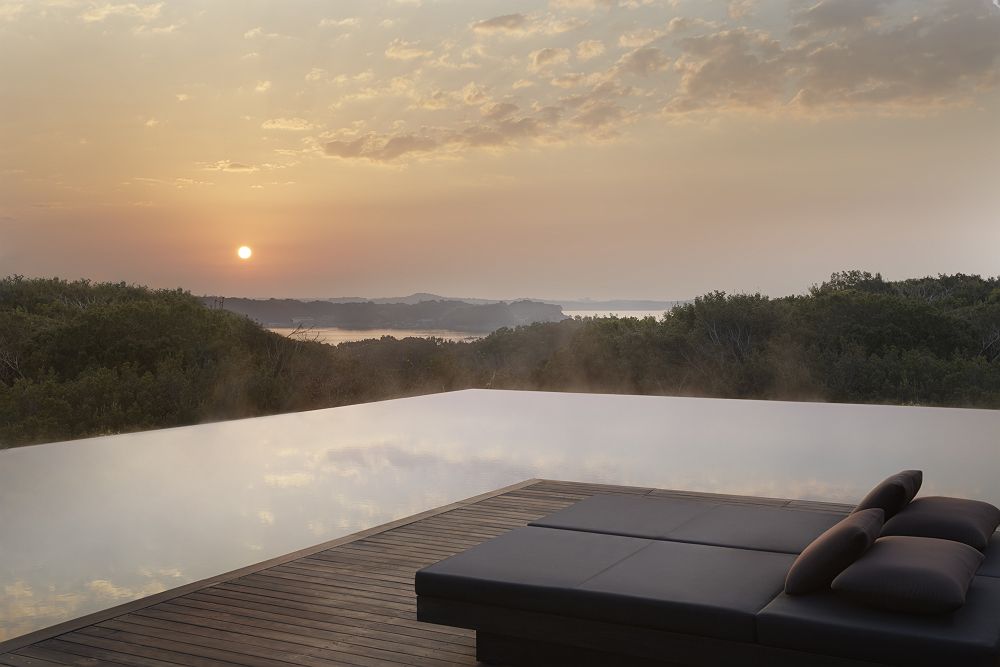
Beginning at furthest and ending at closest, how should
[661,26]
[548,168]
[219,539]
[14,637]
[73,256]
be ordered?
[548,168], [661,26], [73,256], [219,539], [14,637]

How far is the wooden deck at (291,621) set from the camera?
2785 mm

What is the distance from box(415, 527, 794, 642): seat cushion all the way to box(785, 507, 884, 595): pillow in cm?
8

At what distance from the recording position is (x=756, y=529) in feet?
9.83

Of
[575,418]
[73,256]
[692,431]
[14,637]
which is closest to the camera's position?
[14,637]

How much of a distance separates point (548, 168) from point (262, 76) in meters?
3.07

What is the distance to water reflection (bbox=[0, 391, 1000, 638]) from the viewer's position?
405 centimetres

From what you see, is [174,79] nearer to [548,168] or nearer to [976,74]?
[548,168]

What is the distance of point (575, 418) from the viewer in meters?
8.29

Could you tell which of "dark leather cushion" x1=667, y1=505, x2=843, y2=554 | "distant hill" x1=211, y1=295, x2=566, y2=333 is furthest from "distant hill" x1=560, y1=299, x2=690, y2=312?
"dark leather cushion" x1=667, y1=505, x2=843, y2=554

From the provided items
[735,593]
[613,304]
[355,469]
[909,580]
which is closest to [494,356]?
[613,304]

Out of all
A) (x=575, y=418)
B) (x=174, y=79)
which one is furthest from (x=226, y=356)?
(x=575, y=418)

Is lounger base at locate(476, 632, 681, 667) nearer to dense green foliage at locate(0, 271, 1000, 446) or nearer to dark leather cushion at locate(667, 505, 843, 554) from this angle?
dark leather cushion at locate(667, 505, 843, 554)

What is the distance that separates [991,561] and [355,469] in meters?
3.95

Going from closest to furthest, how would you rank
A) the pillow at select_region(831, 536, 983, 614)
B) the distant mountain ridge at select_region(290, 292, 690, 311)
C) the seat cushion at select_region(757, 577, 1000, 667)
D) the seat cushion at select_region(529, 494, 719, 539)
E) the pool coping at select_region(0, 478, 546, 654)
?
the seat cushion at select_region(757, 577, 1000, 667), the pillow at select_region(831, 536, 983, 614), the pool coping at select_region(0, 478, 546, 654), the seat cushion at select_region(529, 494, 719, 539), the distant mountain ridge at select_region(290, 292, 690, 311)
